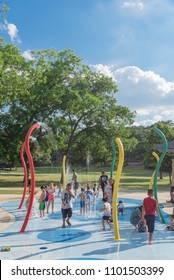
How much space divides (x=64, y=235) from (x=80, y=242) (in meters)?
1.17

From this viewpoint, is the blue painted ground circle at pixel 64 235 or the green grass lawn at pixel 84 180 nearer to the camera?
the blue painted ground circle at pixel 64 235

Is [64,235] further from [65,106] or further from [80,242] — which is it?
[65,106]

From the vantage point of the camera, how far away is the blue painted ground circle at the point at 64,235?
10406mm

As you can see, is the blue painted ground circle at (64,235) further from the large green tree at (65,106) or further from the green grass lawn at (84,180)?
the large green tree at (65,106)

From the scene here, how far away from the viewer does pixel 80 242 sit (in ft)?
32.9

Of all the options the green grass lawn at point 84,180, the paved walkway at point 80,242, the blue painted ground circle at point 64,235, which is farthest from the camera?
the green grass lawn at point 84,180

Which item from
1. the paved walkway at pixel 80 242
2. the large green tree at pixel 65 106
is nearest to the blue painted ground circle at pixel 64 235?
the paved walkway at pixel 80 242

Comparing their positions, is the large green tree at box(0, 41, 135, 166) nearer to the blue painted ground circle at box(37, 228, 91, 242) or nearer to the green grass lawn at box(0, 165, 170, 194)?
the green grass lawn at box(0, 165, 170, 194)

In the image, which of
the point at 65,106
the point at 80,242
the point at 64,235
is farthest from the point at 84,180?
the point at 80,242

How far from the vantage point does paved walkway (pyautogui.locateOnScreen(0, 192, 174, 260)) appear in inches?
337

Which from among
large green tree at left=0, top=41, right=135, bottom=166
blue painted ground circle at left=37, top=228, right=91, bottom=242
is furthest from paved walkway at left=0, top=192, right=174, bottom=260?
large green tree at left=0, top=41, right=135, bottom=166
